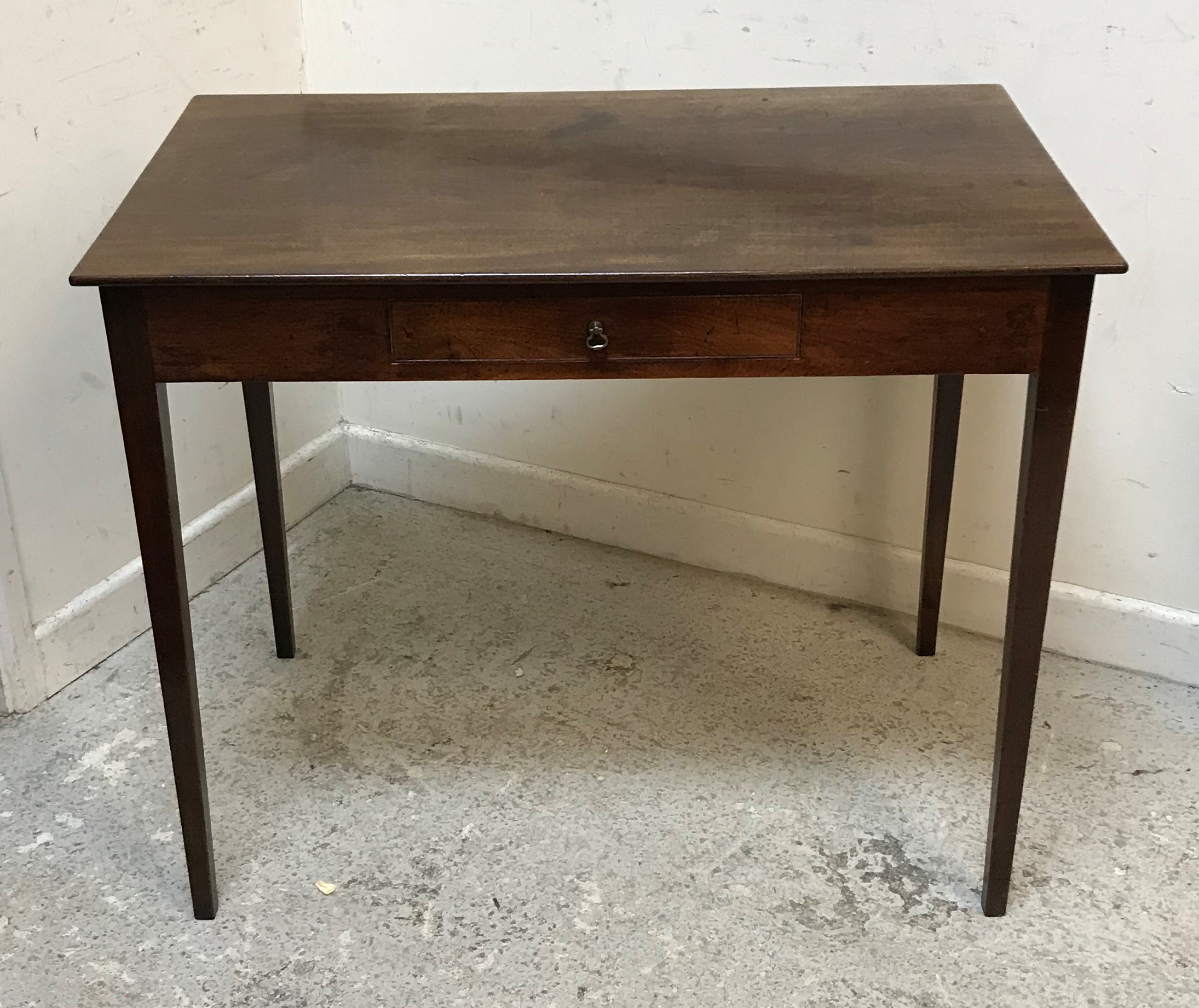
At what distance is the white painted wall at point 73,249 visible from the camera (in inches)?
63.9

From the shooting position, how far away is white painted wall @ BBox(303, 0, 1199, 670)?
1.62 meters

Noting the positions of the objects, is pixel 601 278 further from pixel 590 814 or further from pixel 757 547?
pixel 757 547

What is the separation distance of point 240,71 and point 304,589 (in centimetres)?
79

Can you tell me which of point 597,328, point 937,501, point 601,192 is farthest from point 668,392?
point 597,328

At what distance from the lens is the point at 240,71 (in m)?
1.94

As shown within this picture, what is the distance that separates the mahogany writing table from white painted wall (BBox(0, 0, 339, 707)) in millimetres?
Answer: 351

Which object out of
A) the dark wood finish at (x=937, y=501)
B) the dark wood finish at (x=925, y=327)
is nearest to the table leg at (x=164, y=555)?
the dark wood finish at (x=925, y=327)

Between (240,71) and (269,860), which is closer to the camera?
(269,860)

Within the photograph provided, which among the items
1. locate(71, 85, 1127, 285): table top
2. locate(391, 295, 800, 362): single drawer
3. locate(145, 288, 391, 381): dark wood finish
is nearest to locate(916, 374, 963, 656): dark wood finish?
locate(71, 85, 1127, 285): table top

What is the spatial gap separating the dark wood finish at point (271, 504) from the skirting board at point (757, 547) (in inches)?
18.3

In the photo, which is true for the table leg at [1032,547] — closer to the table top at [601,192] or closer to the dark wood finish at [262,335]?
the table top at [601,192]

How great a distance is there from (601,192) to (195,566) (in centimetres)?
107

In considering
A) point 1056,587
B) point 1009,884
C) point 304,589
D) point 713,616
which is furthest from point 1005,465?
point 304,589

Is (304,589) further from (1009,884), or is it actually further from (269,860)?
(1009,884)
